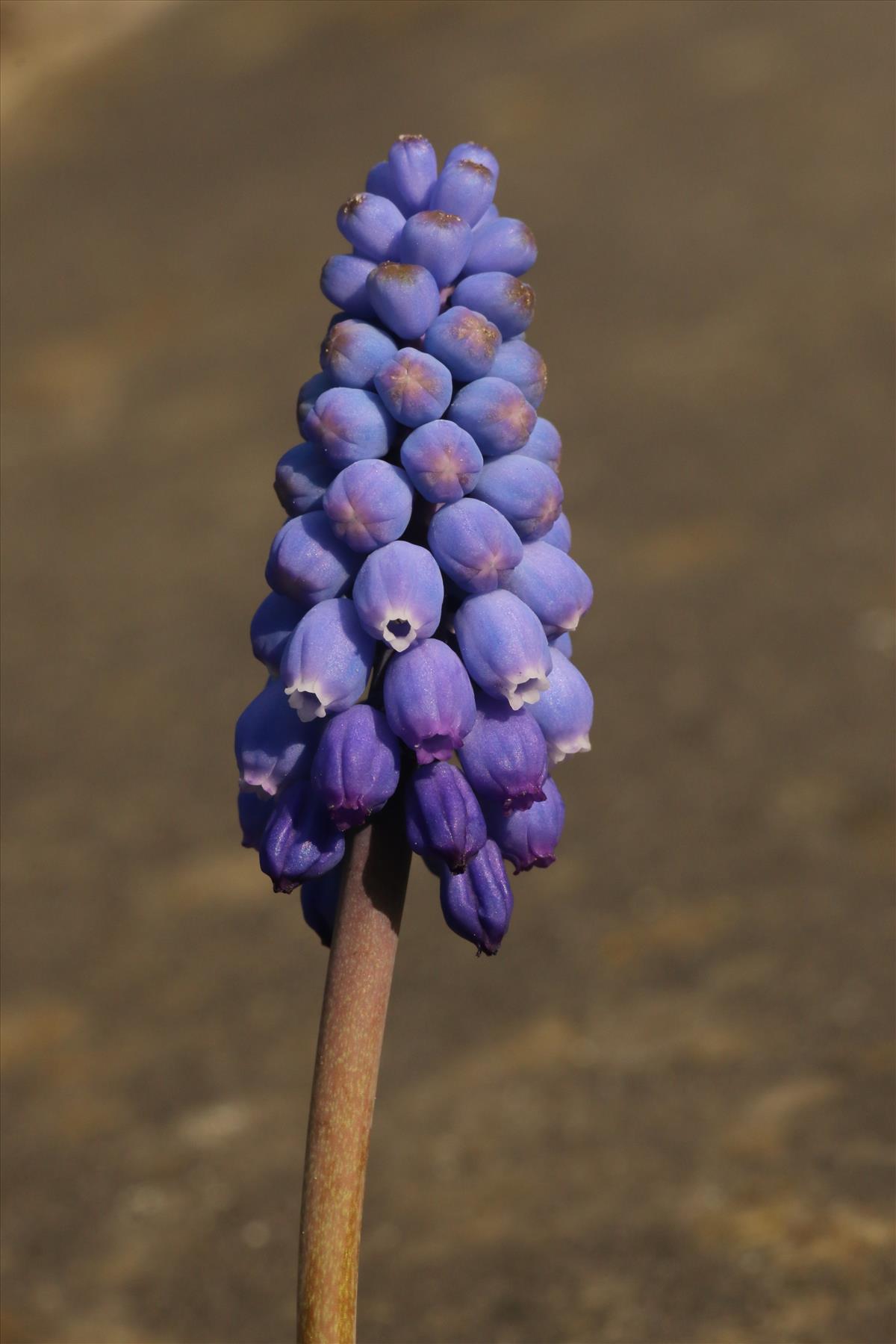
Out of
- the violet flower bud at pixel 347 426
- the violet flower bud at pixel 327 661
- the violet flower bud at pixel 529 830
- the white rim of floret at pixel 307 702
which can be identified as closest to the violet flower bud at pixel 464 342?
the violet flower bud at pixel 347 426

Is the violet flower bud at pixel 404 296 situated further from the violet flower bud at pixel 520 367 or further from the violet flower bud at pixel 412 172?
the violet flower bud at pixel 412 172

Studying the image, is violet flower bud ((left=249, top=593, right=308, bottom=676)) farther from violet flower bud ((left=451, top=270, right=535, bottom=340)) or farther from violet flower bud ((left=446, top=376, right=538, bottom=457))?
violet flower bud ((left=451, top=270, right=535, bottom=340))

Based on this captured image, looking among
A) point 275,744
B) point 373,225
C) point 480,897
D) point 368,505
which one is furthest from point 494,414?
point 480,897

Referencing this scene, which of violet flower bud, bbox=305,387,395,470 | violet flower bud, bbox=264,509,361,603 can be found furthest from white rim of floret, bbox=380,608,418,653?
violet flower bud, bbox=305,387,395,470

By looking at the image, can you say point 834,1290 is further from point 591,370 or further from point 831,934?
point 591,370

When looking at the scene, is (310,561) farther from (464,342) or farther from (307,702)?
(464,342)

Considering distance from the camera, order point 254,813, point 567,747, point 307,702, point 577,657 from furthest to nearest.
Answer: point 577,657, point 254,813, point 567,747, point 307,702

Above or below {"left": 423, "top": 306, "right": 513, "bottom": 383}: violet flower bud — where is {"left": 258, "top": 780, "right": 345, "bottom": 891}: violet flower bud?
below
